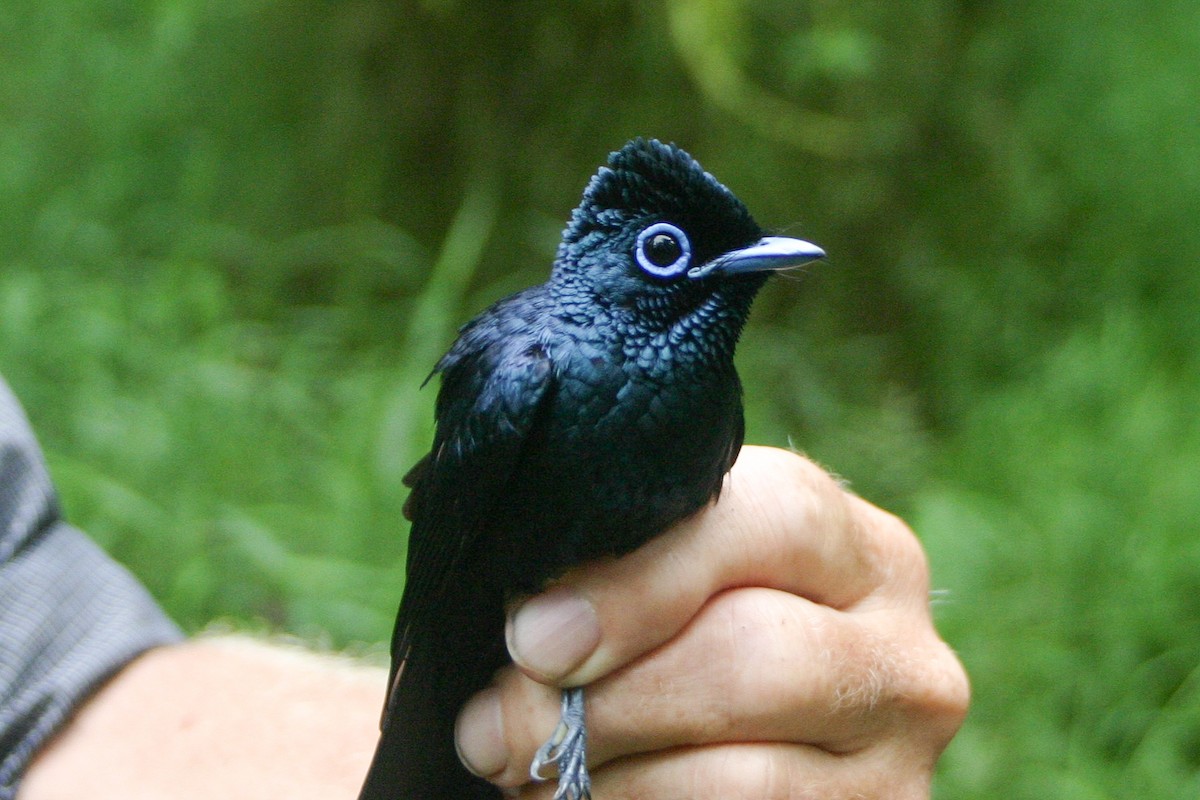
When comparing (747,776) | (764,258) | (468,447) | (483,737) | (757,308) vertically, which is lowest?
(747,776)

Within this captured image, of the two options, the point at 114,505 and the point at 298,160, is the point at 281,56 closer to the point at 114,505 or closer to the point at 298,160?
the point at 298,160

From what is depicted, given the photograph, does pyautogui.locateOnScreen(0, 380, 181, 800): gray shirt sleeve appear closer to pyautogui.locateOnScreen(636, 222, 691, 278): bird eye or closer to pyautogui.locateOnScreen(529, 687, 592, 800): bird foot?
pyautogui.locateOnScreen(529, 687, 592, 800): bird foot

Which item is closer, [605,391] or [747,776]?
[605,391]

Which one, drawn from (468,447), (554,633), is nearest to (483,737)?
(554,633)

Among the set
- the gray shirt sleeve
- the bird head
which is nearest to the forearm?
the gray shirt sleeve

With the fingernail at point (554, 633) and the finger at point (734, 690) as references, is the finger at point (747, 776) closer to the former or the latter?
the finger at point (734, 690)

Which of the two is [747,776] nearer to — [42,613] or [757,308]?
[42,613]

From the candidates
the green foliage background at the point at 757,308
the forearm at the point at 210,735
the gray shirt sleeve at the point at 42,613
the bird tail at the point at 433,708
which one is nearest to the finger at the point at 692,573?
the bird tail at the point at 433,708
